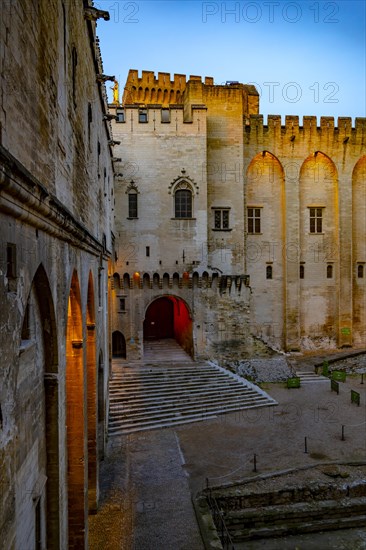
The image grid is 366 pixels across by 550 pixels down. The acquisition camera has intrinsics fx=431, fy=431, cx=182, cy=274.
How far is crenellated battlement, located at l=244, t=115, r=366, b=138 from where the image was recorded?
29891 millimetres

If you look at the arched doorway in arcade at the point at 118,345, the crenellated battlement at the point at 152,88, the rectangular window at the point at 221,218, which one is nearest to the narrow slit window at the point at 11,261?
the arched doorway in arcade at the point at 118,345

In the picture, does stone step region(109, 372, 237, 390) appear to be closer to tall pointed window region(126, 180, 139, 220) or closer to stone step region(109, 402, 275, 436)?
stone step region(109, 402, 275, 436)

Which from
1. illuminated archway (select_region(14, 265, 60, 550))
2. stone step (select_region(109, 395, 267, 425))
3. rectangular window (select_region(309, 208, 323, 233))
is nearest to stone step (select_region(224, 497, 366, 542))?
stone step (select_region(109, 395, 267, 425))

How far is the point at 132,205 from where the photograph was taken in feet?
84.8

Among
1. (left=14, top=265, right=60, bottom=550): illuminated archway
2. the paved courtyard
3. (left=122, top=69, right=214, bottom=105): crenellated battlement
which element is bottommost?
the paved courtyard

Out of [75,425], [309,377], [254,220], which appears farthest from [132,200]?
[75,425]

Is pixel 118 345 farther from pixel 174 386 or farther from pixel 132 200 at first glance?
pixel 132 200

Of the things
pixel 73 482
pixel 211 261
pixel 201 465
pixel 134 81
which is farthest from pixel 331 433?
pixel 134 81

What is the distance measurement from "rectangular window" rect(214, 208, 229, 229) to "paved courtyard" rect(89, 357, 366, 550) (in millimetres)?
11656

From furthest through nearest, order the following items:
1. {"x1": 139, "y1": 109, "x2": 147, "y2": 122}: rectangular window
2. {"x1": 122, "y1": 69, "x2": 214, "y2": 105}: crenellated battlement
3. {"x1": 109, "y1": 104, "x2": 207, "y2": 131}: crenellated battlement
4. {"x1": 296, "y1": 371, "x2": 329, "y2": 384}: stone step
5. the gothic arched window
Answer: {"x1": 122, "y1": 69, "x2": 214, "y2": 105}: crenellated battlement
the gothic arched window
{"x1": 139, "y1": 109, "x2": 147, "y2": 122}: rectangular window
{"x1": 109, "y1": 104, "x2": 207, "y2": 131}: crenellated battlement
{"x1": 296, "y1": 371, "x2": 329, "y2": 384}: stone step

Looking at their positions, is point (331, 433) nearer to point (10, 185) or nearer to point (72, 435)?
point (72, 435)

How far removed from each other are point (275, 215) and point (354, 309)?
9.12 m

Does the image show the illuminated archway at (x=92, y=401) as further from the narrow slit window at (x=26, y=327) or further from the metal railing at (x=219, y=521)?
the narrow slit window at (x=26, y=327)

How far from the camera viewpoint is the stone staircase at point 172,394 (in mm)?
17344
